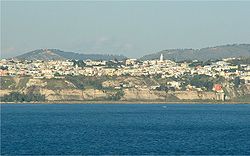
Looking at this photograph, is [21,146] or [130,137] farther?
[130,137]

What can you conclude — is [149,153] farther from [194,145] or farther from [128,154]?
[194,145]

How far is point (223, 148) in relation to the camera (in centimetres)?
8894

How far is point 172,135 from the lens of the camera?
10750 cm

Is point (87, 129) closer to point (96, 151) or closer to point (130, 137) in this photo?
point (130, 137)

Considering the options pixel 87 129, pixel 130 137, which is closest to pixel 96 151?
pixel 130 137

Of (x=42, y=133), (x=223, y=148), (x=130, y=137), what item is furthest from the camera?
(x=42, y=133)

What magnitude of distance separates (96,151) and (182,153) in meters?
9.50

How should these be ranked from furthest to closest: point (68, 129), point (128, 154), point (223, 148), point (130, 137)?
point (68, 129) → point (130, 137) → point (223, 148) → point (128, 154)

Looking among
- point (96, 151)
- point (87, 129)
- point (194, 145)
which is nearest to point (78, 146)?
point (96, 151)

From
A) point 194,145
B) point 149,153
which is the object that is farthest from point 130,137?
point 149,153

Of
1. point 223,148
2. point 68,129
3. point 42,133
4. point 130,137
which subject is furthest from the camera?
point 68,129

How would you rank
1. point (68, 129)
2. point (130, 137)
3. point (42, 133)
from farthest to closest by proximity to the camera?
point (68, 129) < point (42, 133) < point (130, 137)

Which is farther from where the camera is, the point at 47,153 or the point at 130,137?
the point at 130,137

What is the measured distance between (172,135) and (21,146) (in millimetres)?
24824
